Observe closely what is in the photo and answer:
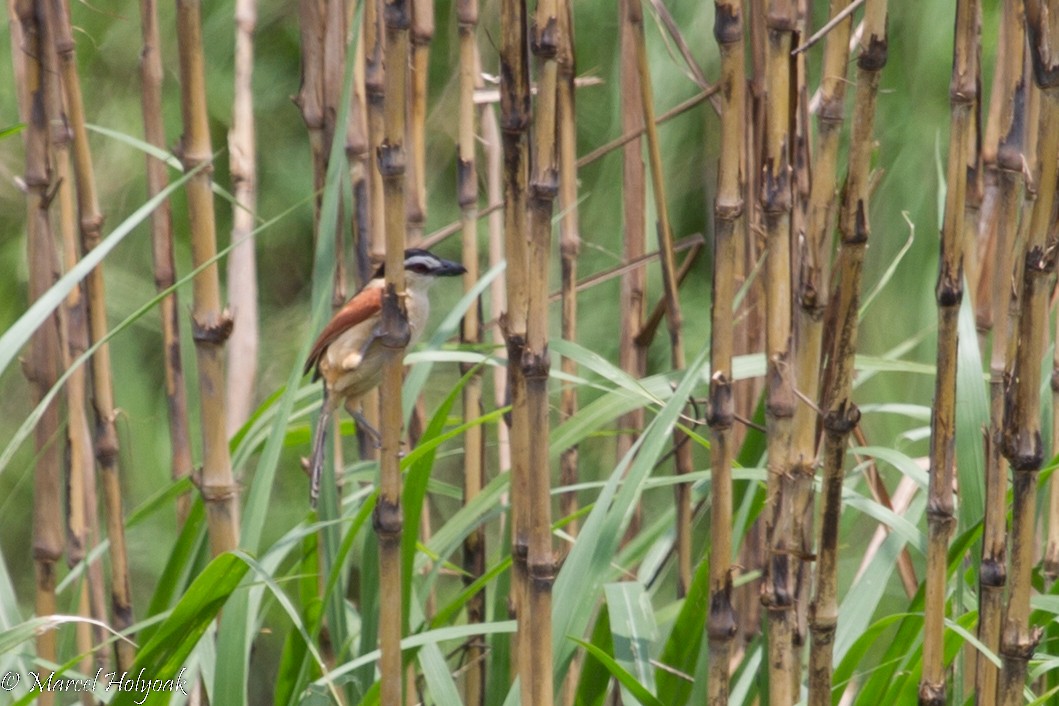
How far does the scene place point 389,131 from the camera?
89cm

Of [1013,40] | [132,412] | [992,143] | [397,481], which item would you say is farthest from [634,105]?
[132,412]

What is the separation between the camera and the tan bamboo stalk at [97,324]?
4.10 feet

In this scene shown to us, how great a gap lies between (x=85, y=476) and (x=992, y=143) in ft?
3.98

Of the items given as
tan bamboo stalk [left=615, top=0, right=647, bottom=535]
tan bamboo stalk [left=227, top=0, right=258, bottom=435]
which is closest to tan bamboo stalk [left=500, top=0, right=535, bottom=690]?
tan bamboo stalk [left=615, top=0, right=647, bottom=535]

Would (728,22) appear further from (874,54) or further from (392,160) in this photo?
(392,160)

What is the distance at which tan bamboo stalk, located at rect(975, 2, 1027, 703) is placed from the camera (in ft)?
3.37

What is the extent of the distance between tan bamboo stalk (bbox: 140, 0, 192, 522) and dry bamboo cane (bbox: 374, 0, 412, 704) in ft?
1.50

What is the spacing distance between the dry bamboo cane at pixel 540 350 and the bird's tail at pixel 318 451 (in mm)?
350

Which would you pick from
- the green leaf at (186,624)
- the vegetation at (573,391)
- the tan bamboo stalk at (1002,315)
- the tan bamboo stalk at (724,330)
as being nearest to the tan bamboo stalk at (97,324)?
the vegetation at (573,391)

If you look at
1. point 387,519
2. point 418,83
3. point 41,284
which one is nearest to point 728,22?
point 387,519

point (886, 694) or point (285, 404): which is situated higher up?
point (285, 404)

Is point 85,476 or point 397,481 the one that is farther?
point 85,476

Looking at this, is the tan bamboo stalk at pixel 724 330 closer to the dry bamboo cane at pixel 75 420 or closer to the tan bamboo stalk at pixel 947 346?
the tan bamboo stalk at pixel 947 346

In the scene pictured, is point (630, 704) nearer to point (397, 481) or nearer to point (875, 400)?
point (397, 481)
